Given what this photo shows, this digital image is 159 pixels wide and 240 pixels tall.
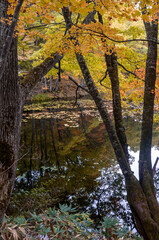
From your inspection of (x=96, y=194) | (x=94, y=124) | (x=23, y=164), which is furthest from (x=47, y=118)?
(x=96, y=194)

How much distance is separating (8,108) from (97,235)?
2662 millimetres

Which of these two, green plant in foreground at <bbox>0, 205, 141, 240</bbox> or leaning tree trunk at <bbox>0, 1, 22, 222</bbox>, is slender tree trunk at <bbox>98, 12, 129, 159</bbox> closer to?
green plant in foreground at <bbox>0, 205, 141, 240</bbox>

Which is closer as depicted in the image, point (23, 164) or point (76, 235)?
point (76, 235)

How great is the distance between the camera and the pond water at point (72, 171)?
15.2ft

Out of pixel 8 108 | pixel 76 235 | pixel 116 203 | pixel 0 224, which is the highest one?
pixel 8 108

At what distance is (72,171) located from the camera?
628 cm

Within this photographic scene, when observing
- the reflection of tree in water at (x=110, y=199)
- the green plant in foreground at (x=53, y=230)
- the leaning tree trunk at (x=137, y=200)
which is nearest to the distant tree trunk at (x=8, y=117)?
the green plant in foreground at (x=53, y=230)

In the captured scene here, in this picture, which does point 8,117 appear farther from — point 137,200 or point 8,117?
point 137,200

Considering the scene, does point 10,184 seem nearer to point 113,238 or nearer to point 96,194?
point 113,238

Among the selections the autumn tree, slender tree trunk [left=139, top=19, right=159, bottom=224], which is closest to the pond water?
the autumn tree

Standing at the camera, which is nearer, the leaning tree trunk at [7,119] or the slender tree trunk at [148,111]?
the leaning tree trunk at [7,119]

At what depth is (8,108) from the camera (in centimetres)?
243

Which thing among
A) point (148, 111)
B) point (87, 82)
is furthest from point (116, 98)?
point (87, 82)

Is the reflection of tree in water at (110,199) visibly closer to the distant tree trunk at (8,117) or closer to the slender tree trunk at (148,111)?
the slender tree trunk at (148,111)
